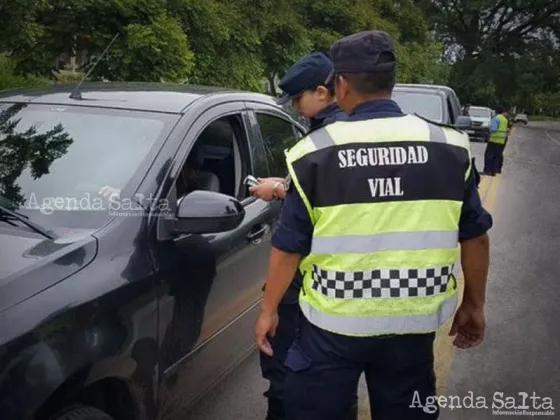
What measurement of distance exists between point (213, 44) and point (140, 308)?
9.15 metres

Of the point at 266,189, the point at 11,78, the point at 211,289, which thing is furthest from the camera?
the point at 11,78

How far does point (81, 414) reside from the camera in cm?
227

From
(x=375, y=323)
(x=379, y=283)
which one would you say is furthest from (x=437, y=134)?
(x=375, y=323)

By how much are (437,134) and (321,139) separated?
1.25ft

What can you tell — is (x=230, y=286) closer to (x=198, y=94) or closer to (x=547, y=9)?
(x=198, y=94)

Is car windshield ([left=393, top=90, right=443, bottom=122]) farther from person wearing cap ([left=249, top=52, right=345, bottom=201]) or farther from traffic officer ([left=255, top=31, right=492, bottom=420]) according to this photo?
traffic officer ([left=255, top=31, right=492, bottom=420])

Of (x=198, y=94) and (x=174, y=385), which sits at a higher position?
(x=198, y=94)

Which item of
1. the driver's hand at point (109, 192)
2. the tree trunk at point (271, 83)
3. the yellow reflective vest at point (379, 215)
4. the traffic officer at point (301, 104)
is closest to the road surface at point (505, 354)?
the traffic officer at point (301, 104)

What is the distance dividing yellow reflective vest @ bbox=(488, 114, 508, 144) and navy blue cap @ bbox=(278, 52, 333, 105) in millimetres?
12876

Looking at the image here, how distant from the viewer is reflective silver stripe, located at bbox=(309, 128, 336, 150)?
220 centimetres

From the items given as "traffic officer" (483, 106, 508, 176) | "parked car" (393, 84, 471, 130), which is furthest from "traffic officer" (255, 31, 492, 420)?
"traffic officer" (483, 106, 508, 176)

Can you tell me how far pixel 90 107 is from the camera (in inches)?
131

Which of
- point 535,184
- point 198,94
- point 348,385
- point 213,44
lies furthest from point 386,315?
point 535,184

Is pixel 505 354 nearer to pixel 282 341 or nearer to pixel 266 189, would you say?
pixel 282 341
